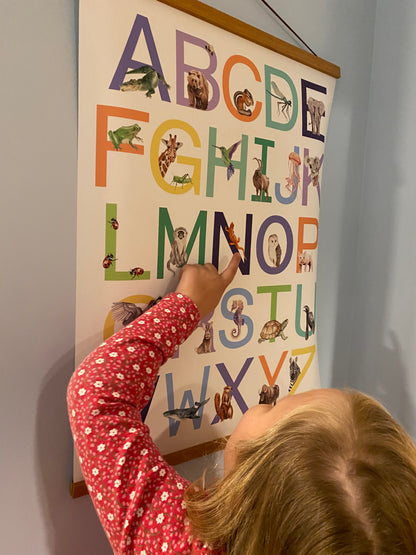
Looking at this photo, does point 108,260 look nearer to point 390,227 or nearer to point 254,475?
point 254,475

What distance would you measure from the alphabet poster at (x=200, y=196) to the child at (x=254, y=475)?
0.44 ft

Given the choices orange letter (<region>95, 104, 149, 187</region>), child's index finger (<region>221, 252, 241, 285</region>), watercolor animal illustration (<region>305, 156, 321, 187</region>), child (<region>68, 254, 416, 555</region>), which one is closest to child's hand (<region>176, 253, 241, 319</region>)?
child's index finger (<region>221, 252, 241, 285</region>)

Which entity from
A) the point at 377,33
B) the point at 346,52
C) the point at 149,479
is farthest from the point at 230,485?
the point at 377,33

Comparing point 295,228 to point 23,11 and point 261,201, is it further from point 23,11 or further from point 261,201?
point 23,11

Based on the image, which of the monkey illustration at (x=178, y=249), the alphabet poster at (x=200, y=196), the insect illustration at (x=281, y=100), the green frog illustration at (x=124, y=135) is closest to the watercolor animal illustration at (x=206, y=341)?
A: the alphabet poster at (x=200, y=196)

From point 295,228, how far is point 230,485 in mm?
598

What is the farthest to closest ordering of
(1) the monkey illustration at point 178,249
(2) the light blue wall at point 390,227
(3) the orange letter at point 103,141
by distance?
(2) the light blue wall at point 390,227, (1) the monkey illustration at point 178,249, (3) the orange letter at point 103,141

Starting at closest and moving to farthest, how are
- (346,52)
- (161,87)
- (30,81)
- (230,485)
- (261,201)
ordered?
(230,485)
(30,81)
(161,87)
(261,201)
(346,52)

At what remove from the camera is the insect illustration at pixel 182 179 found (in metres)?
0.72

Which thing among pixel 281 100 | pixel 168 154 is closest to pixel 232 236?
pixel 168 154

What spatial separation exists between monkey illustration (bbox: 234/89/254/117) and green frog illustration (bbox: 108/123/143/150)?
22 centimetres

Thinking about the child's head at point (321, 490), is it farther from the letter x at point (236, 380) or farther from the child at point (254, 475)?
the letter x at point (236, 380)

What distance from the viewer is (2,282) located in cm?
58

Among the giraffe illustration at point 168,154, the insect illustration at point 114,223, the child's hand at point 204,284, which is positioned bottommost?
the child's hand at point 204,284
